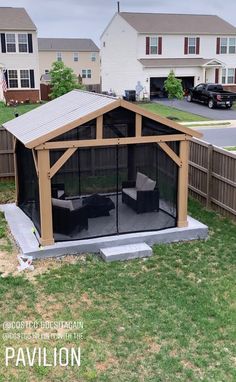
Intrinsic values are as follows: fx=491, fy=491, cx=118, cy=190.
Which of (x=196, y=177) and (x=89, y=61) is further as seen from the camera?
(x=89, y=61)

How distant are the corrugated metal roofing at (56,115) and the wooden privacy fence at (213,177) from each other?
2.99m

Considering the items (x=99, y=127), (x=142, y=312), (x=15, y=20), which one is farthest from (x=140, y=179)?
(x=15, y=20)

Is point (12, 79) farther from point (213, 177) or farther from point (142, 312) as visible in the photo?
point (142, 312)

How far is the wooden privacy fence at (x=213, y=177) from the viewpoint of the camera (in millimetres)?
10633

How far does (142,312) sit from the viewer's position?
699 cm

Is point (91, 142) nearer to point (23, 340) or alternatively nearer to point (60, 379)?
point (23, 340)

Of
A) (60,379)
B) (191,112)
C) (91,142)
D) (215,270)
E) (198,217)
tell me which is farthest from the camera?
(191,112)

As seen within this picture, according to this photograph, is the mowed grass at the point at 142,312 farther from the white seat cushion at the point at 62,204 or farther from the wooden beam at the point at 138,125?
the wooden beam at the point at 138,125

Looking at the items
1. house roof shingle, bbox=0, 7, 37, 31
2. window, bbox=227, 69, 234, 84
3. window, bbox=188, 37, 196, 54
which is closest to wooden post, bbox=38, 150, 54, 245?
house roof shingle, bbox=0, 7, 37, 31

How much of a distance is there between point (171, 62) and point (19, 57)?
11786 mm

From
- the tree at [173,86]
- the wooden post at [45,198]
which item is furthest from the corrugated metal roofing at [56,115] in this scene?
the tree at [173,86]

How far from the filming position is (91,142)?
8.93m

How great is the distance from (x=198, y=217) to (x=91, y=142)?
345 centimetres

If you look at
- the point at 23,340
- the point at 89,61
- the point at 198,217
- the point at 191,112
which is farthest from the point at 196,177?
the point at 89,61
